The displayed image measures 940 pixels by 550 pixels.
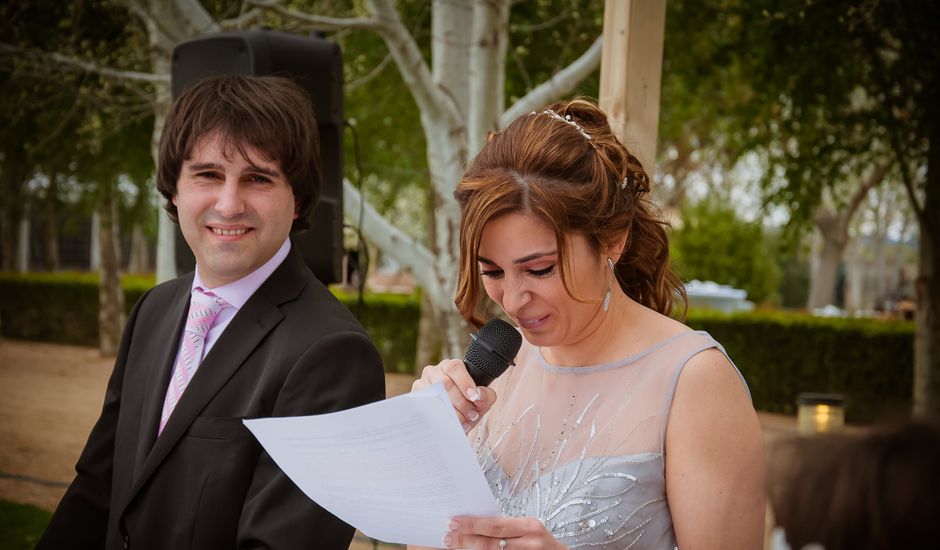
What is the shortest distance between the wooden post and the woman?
2.60 feet

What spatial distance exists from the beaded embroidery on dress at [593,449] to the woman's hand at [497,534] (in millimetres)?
345

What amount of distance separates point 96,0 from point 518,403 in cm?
687

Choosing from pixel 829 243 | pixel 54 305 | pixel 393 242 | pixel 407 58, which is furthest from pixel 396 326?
pixel 829 243

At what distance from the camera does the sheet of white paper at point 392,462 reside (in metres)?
1.65

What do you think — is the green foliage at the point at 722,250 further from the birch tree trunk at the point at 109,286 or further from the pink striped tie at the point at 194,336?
the pink striped tie at the point at 194,336

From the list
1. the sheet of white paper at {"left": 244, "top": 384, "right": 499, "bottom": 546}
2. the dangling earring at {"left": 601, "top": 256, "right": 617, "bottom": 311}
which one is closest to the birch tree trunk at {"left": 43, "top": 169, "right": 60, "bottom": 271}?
the dangling earring at {"left": 601, "top": 256, "right": 617, "bottom": 311}

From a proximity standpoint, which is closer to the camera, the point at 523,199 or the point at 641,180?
the point at 523,199

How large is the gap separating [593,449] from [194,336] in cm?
109

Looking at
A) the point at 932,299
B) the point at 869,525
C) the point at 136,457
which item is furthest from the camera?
the point at 932,299

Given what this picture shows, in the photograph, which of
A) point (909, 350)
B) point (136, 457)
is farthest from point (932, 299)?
point (136, 457)

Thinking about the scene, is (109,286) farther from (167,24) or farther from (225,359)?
(225,359)

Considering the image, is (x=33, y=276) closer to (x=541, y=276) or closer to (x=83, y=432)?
(x=83, y=432)

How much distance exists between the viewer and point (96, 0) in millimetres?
7938

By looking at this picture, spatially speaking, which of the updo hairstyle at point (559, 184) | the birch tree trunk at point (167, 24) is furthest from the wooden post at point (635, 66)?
the birch tree trunk at point (167, 24)
